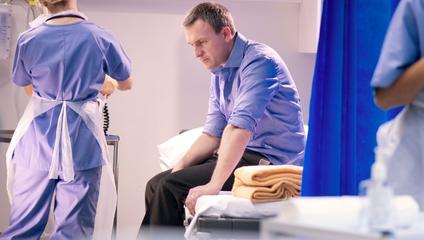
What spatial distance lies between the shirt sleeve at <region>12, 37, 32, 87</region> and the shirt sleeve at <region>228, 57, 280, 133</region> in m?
0.83

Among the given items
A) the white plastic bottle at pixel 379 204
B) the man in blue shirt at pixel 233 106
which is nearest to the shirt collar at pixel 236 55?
the man in blue shirt at pixel 233 106

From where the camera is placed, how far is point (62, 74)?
2.60 metres

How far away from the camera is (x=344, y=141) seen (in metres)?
2.02

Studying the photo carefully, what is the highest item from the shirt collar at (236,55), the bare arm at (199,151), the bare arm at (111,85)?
the shirt collar at (236,55)

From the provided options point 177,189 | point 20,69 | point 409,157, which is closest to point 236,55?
point 177,189

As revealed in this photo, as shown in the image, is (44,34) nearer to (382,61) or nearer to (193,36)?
(193,36)

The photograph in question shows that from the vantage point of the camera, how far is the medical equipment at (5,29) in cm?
365

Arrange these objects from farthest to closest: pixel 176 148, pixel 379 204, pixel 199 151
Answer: pixel 176 148 → pixel 199 151 → pixel 379 204

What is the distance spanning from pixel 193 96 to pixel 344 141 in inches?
78.7

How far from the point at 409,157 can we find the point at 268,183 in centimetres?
88

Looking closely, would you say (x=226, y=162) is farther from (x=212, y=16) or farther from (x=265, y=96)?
(x=212, y=16)

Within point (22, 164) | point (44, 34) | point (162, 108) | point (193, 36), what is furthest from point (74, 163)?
point (162, 108)

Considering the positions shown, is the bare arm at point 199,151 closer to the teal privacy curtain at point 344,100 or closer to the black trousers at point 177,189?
the black trousers at point 177,189

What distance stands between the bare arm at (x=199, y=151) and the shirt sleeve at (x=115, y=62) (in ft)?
1.30
